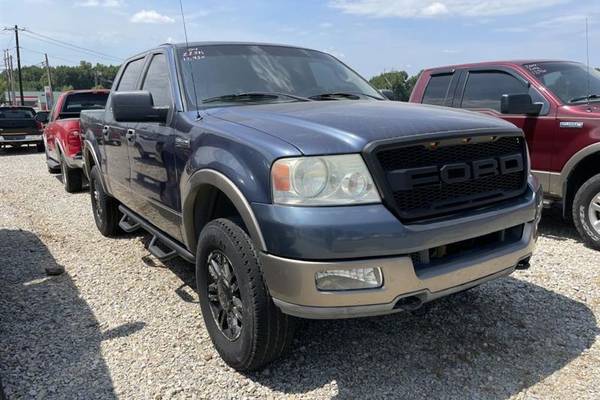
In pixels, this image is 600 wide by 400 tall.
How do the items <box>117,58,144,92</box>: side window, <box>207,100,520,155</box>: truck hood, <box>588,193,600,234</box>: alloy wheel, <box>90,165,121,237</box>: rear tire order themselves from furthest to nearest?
<box>90,165,121,237</box>: rear tire → <box>588,193,600,234</box>: alloy wheel → <box>117,58,144,92</box>: side window → <box>207,100,520,155</box>: truck hood

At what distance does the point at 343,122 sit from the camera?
2695mm

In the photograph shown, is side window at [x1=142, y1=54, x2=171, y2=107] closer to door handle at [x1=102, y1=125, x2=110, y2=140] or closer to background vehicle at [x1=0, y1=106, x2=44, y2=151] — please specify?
door handle at [x1=102, y1=125, x2=110, y2=140]

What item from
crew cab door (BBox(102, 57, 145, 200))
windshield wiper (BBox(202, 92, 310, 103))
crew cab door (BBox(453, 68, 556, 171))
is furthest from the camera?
crew cab door (BBox(453, 68, 556, 171))

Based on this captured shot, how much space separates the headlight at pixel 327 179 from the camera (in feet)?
7.99

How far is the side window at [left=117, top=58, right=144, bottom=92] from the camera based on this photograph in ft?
15.5

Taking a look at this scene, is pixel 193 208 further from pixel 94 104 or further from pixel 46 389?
pixel 94 104

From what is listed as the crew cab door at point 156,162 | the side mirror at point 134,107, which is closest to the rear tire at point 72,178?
the crew cab door at point 156,162

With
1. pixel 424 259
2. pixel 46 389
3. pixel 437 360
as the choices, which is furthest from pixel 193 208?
pixel 437 360

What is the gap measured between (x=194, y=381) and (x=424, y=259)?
146 centimetres

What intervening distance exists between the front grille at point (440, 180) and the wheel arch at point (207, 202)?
661 mm

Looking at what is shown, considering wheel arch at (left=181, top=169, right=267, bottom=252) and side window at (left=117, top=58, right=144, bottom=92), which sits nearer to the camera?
wheel arch at (left=181, top=169, right=267, bottom=252)

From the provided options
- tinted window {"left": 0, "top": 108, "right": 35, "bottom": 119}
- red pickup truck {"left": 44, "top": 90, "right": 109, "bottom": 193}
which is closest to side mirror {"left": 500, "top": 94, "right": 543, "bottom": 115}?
red pickup truck {"left": 44, "top": 90, "right": 109, "bottom": 193}

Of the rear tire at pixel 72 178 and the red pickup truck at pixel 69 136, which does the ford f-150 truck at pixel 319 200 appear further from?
the rear tire at pixel 72 178

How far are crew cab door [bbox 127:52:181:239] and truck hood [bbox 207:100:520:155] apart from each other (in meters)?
0.50
